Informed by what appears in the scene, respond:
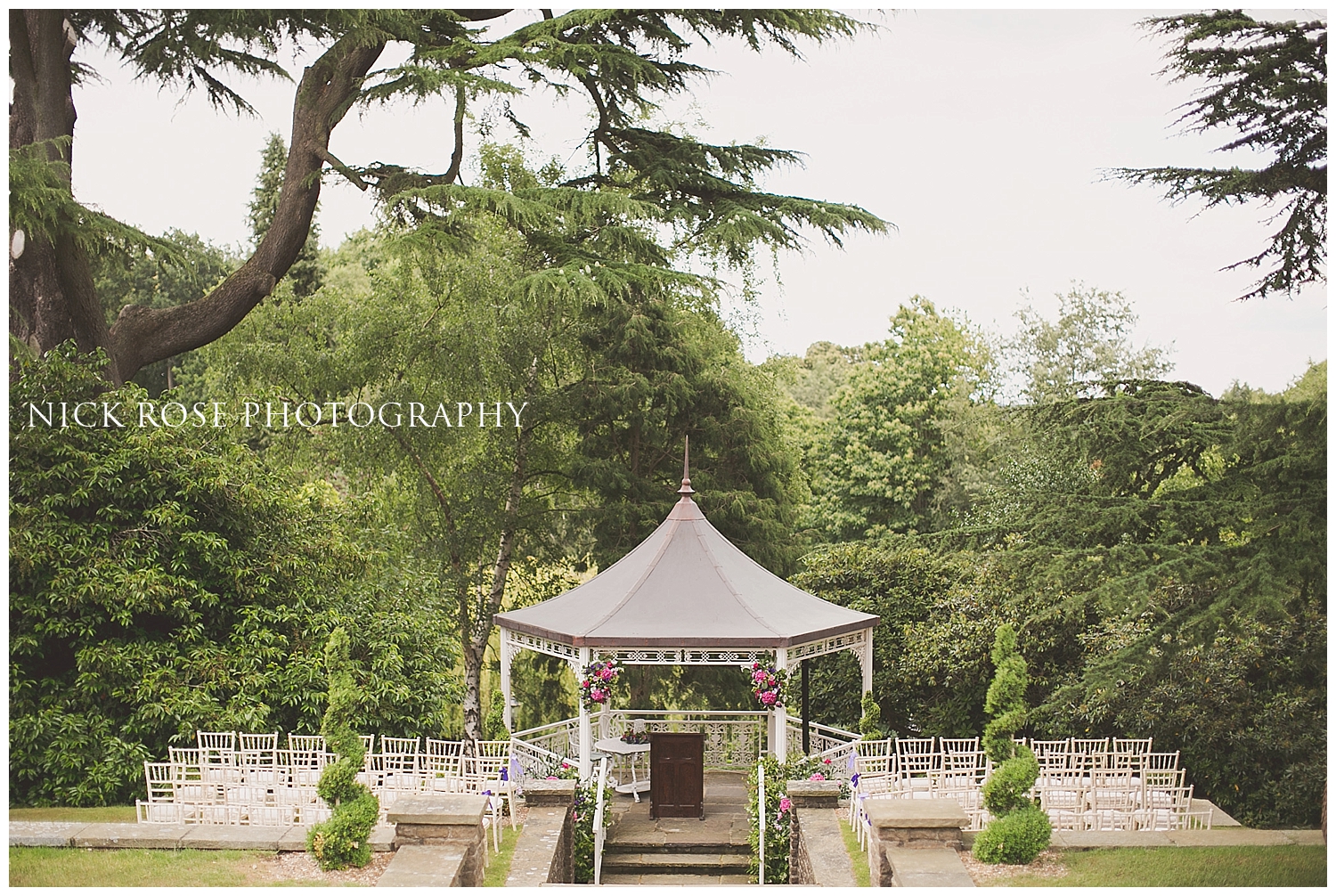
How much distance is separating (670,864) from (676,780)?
119cm

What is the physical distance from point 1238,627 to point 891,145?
46.4 feet

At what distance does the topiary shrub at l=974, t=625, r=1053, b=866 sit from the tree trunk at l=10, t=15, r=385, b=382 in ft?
37.3

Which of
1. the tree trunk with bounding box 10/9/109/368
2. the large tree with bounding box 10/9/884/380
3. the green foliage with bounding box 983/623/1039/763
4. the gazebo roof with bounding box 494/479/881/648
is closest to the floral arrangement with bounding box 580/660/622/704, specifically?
the gazebo roof with bounding box 494/479/881/648

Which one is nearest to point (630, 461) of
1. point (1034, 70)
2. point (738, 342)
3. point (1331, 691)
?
point (738, 342)

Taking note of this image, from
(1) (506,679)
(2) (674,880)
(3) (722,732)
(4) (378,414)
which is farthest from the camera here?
(4) (378,414)

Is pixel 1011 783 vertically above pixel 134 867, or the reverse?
pixel 1011 783

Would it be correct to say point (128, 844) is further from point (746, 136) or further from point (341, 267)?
point (341, 267)

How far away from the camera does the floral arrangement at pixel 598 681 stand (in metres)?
11.2

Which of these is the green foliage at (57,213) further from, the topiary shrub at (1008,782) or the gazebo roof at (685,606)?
the topiary shrub at (1008,782)

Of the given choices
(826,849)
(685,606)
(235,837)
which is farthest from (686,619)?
(235,837)

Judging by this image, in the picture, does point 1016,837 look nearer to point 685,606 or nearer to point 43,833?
point 685,606

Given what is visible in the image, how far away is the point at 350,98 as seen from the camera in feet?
49.4

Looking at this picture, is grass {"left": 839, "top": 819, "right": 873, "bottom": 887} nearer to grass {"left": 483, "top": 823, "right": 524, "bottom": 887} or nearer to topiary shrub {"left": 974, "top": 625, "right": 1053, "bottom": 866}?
topiary shrub {"left": 974, "top": 625, "right": 1053, "bottom": 866}

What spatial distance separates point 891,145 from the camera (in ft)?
68.7
